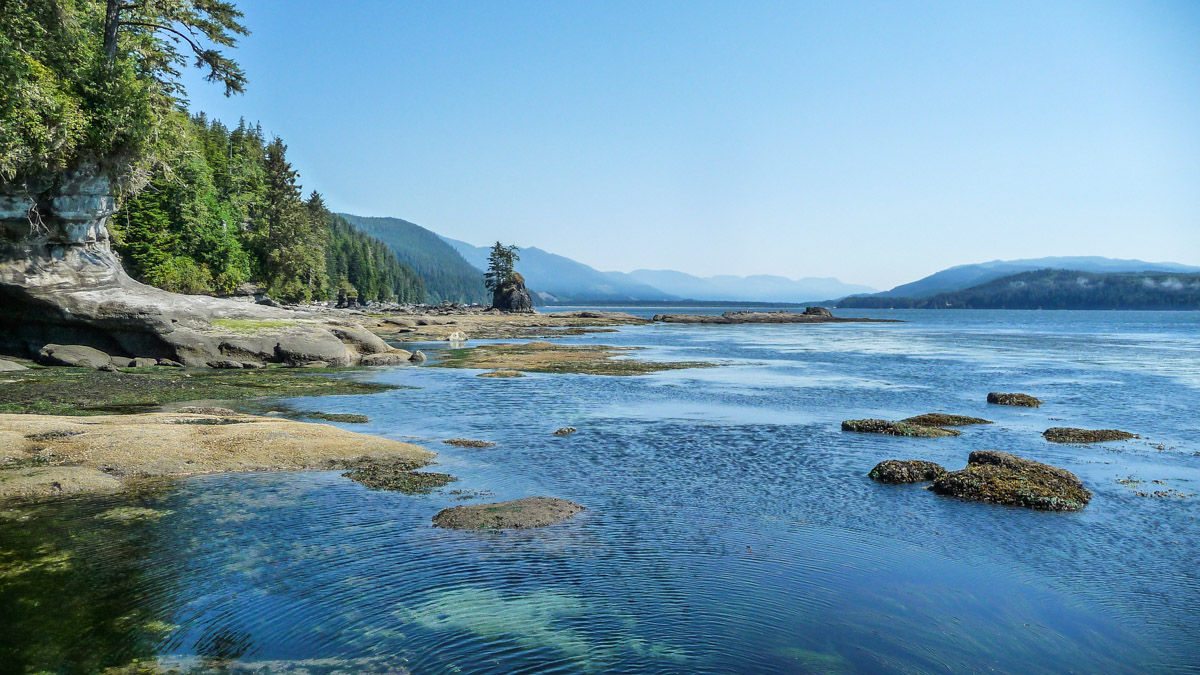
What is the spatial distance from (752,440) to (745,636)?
14082mm

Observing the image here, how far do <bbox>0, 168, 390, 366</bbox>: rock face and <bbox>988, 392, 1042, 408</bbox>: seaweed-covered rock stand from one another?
3750 centimetres

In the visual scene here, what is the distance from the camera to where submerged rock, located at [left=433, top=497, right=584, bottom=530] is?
12.9 metres

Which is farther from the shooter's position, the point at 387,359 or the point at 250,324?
the point at 387,359

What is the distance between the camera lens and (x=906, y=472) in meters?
17.1

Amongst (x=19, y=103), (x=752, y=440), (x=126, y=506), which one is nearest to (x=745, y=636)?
(x=126, y=506)

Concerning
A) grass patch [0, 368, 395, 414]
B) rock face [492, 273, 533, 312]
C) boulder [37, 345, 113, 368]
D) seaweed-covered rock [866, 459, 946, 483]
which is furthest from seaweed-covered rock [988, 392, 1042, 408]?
rock face [492, 273, 533, 312]

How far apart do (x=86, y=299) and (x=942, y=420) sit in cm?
4035

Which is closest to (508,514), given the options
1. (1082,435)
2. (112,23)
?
(1082,435)

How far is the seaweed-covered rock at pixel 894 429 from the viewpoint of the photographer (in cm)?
2344

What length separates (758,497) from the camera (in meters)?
15.7

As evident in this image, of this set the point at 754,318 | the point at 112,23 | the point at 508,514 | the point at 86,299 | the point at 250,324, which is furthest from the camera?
the point at 754,318

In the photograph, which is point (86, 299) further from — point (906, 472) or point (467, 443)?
point (906, 472)

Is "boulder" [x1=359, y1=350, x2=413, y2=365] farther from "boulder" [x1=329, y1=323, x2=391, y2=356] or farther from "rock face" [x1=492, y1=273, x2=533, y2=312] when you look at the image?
"rock face" [x1=492, y1=273, x2=533, y2=312]

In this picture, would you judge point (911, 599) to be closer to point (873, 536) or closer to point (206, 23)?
point (873, 536)
